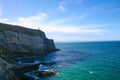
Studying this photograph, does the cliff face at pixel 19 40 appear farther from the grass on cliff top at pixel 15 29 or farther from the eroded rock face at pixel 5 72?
the eroded rock face at pixel 5 72

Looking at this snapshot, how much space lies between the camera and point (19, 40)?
A: 69750mm

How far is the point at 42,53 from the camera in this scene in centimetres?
7944

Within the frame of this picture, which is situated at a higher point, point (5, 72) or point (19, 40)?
point (19, 40)

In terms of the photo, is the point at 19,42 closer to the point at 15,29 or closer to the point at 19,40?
the point at 19,40

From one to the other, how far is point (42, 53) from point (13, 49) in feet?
58.8

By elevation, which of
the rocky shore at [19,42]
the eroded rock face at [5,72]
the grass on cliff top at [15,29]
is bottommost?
the eroded rock face at [5,72]

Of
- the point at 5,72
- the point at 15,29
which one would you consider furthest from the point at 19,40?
the point at 5,72

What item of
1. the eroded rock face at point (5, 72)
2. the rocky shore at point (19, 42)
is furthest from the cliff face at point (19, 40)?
the eroded rock face at point (5, 72)

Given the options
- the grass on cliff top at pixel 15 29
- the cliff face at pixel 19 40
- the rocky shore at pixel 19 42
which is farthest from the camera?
the grass on cliff top at pixel 15 29

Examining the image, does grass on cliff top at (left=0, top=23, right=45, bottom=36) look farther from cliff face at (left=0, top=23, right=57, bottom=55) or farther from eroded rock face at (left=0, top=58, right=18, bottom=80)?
eroded rock face at (left=0, top=58, right=18, bottom=80)

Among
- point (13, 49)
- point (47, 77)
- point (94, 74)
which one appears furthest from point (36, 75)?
point (13, 49)

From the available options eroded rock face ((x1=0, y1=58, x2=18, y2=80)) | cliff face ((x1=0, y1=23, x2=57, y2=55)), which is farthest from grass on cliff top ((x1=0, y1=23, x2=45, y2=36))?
eroded rock face ((x1=0, y1=58, x2=18, y2=80))

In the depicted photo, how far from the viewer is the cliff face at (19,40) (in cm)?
6334

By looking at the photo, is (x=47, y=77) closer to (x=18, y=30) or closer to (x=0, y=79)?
(x=0, y=79)
